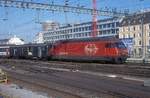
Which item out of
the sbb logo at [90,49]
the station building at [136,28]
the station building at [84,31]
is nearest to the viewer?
the sbb logo at [90,49]

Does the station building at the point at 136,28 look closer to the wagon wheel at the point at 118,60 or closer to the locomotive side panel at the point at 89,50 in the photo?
the locomotive side panel at the point at 89,50

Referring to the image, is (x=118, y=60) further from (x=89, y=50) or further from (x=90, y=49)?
(x=89, y=50)

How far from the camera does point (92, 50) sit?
149 feet

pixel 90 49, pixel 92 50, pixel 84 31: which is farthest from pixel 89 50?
pixel 84 31

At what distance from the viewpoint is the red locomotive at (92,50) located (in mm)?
41125

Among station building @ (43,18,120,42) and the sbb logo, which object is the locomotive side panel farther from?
station building @ (43,18,120,42)

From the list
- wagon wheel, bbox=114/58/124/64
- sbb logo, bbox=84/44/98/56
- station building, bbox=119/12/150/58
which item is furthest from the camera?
station building, bbox=119/12/150/58

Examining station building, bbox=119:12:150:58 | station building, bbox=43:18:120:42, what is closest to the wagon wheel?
station building, bbox=119:12:150:58

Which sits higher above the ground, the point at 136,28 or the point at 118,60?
the point at 136,28

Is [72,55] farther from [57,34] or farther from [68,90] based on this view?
[57,34]

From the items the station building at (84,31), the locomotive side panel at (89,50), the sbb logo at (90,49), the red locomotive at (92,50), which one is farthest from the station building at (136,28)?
the sbb logo at (90,49)

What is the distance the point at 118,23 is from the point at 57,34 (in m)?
25.0

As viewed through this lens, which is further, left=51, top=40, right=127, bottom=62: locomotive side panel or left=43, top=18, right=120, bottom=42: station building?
left=43, top=18, right=120, bottom=42: station building

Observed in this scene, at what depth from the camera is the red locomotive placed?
41.1 meters
